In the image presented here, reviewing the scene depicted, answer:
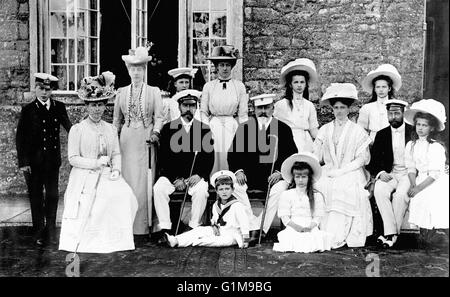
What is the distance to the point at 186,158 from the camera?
689 centimetres

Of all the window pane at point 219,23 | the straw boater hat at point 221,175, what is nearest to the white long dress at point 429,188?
the straw boater hat at point 221,175

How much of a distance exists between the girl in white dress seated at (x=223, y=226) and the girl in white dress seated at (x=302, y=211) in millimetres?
357

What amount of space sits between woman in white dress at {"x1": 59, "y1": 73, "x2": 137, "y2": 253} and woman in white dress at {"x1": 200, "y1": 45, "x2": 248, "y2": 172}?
1.06m

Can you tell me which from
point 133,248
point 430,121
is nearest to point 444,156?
point 430,121

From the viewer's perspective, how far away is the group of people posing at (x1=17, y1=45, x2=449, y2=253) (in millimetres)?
6254

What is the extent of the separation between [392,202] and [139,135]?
2675mm

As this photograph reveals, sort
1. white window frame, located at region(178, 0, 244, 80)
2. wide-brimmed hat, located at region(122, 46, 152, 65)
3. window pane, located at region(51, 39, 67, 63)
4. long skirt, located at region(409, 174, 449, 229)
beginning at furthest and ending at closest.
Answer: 1. window pane, located at region(51, 39, 67, 63)
2. white window frame, located at region(178, 0, 244, 80)
3. wide-brimmed hat, located at region(122, 46, 152, 65)
4. long skirt, located at region(409, 174, 449, 229)

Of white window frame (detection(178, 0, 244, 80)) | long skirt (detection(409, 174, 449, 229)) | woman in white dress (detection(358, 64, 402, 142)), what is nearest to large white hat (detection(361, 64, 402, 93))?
woman in white dress (detection(358, 64, 402, 142))

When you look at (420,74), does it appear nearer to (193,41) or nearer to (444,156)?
(444,156)

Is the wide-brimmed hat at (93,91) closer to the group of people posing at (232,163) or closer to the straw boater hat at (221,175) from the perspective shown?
the group of people posing at (232,163)

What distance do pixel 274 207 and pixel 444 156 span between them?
5.62 feet

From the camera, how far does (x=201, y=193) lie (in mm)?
6664

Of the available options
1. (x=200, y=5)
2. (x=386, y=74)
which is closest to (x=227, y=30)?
(x=200, y=5)

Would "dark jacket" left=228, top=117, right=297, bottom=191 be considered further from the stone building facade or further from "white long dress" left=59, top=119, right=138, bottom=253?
the stone building facade
